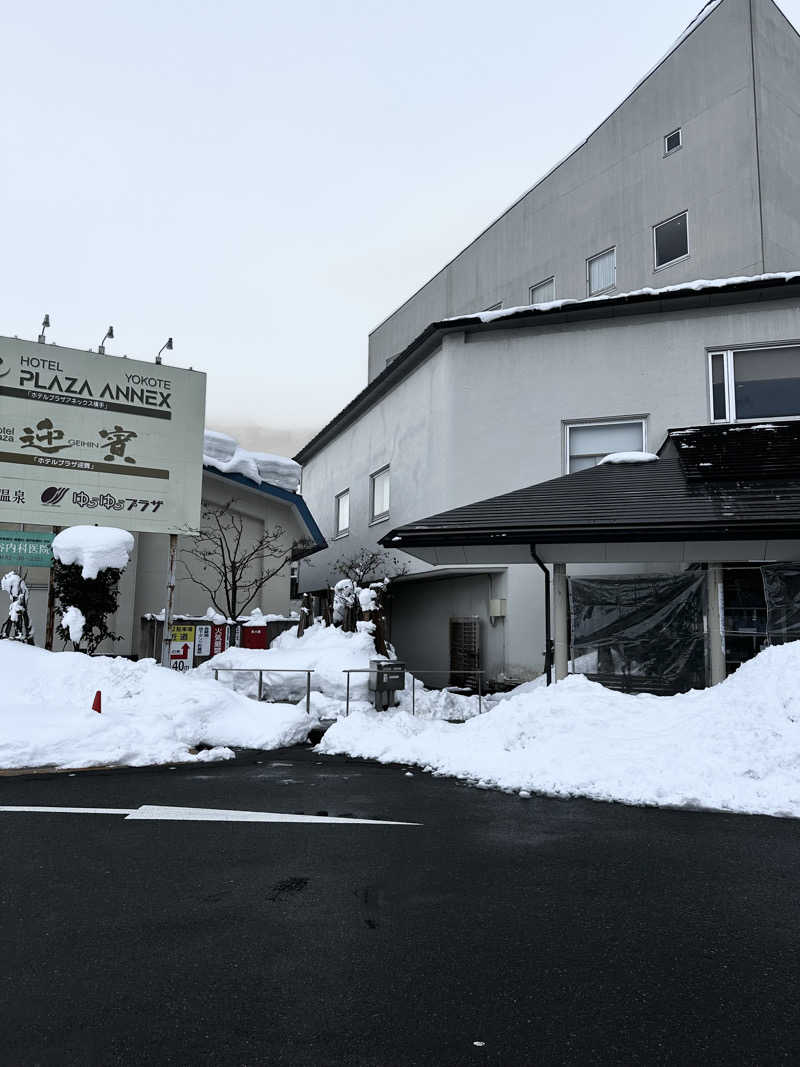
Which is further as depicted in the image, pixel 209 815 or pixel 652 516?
pixel 652 516

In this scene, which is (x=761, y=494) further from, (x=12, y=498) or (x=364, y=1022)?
(x=12, y=498)

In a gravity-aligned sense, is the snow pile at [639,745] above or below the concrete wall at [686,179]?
below

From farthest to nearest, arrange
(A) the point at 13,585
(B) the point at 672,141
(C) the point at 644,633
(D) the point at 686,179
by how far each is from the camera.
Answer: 1. (B) the point at 672,141
2. (D) the point at 686,179
3. (A) the point at 13,585
4. (C) the point at 644,633

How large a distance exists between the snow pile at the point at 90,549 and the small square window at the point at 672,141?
17.5 m

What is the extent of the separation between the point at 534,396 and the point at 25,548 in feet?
34.8

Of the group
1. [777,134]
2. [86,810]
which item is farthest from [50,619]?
[777,134]

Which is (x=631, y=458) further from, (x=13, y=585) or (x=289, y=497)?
(x=13, y=585)

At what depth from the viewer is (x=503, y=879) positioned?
461 centimetres

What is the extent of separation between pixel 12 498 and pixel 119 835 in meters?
10.9

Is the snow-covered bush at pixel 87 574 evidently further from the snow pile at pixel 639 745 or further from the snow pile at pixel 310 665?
the snow pile at pixel 639 745

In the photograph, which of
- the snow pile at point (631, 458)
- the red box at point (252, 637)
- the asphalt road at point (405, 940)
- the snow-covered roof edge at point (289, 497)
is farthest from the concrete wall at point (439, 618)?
the asphalt road at point (405, 940)

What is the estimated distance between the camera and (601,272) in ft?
71.4

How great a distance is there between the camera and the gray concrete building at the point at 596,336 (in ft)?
48.8

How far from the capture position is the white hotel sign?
14.7 meters
